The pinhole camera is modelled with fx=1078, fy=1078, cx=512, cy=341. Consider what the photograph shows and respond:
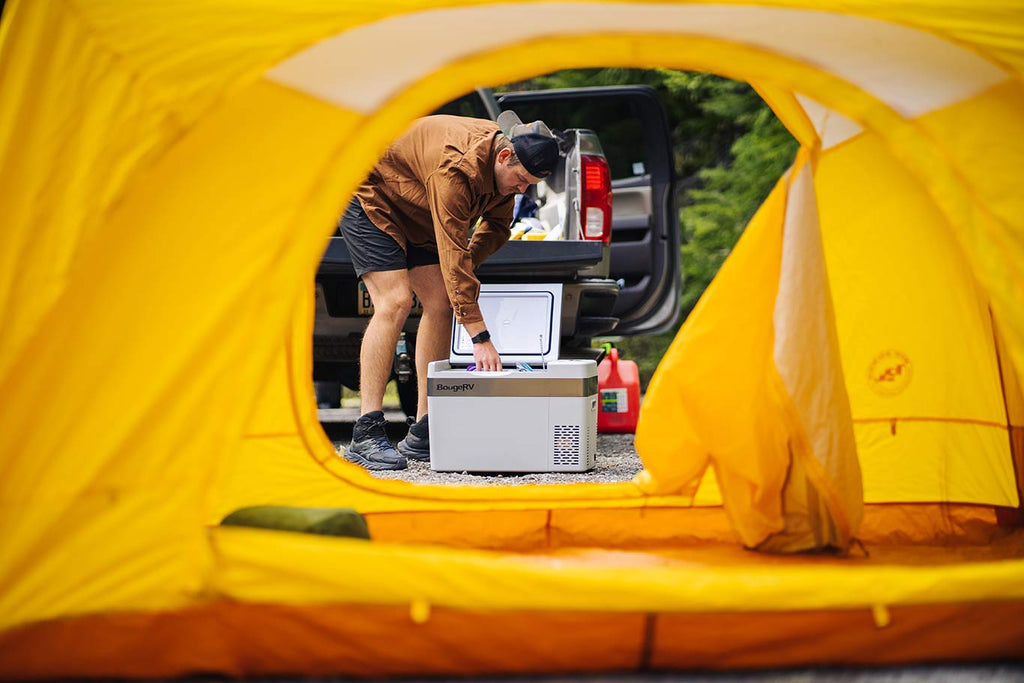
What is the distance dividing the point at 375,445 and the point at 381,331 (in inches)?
18.1

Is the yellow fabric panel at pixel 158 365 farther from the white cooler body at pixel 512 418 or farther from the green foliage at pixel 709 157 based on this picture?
the green foliage at pixel 709 157

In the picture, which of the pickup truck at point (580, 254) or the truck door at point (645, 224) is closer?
the pickup truck at point (580, 254)

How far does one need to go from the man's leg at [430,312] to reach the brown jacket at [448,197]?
12 centimetres

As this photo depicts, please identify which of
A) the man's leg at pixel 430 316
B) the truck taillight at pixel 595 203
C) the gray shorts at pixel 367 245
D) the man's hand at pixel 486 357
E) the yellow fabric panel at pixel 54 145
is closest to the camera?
the yellow fabric panel at pixel 54 145

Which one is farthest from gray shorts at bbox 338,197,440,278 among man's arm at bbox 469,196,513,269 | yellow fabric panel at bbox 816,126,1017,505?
yellow fabric panel at bbox 816,126,1017,505

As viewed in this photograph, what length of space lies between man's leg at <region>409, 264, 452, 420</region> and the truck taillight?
904 mm

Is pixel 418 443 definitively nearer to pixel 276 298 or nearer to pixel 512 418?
pixel 512 418

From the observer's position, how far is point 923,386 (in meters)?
3.33

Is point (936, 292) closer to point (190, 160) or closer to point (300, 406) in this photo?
point (300, 406)

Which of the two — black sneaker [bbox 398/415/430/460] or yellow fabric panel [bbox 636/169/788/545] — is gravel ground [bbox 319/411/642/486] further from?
yellow fabric panel [bbox 636/169/788/545]

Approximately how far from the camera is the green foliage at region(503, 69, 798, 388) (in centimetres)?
1030

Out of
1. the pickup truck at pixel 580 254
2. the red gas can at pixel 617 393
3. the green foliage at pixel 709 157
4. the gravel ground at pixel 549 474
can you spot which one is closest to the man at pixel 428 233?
the gravel ground at pixel 549 474

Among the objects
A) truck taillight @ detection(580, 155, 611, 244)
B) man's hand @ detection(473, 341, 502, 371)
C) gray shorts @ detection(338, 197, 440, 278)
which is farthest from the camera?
truck taillight @ detection(580, 155, 611, 244)

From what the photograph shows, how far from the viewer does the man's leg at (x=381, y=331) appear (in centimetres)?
432
